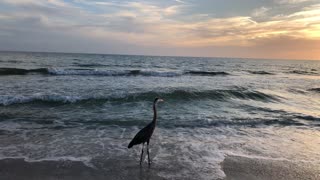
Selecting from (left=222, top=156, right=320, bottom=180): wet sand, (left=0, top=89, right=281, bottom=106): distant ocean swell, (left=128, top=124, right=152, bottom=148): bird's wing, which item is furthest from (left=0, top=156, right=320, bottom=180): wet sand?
(left=0, top=89, right=281, bottom=106): distant ocean swell

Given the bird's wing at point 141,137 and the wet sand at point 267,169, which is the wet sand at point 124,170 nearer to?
the wet sand at point 267,169

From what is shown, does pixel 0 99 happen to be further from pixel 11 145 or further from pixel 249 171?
pixel 249 171

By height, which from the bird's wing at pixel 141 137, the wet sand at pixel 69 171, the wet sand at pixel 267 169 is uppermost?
the bird's wing at pixel 141 137

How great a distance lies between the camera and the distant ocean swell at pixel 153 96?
50.3 ft

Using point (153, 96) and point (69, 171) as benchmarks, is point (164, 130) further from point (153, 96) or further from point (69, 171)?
point (153, 96)

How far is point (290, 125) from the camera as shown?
A: 11742 mm

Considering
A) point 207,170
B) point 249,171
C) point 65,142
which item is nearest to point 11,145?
point 65,142

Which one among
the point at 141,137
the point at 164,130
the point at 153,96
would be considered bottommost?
the point at 164,130

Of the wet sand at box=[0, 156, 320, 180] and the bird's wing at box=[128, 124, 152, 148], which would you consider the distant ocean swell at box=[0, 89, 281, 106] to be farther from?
the bird's wing at box=[128, 124, 152, 148]

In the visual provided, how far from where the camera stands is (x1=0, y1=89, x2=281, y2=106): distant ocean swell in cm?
1532

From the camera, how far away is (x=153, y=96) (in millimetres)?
17469

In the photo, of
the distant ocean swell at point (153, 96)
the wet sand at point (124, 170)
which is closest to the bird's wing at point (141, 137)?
the wet sand at point (124, 170)

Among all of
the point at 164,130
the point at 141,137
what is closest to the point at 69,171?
the point at 141,137

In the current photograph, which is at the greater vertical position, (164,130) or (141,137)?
(141,137)
